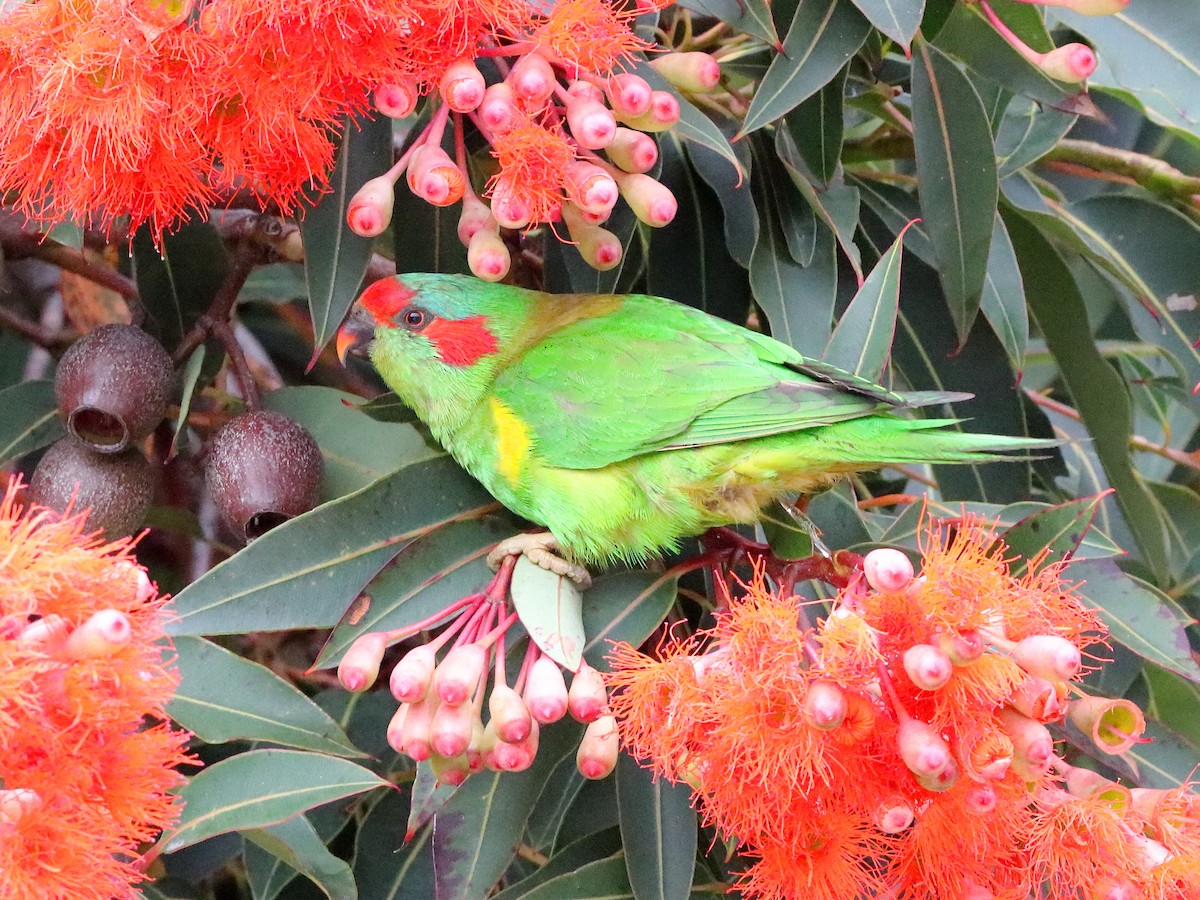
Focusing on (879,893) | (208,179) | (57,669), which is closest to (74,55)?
(208,179)

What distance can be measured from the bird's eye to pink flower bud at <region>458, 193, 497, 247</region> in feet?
1.04

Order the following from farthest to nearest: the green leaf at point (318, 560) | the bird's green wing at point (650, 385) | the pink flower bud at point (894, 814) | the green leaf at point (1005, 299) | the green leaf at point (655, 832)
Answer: the green leaf at point (1005, 299) → the bird's green wing at point (650, 385) → the green leaf at point (655, 832) → the green leaf at point (318, 560) → the pink flower bud at point (894, 814)

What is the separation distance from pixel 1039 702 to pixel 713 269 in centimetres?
105

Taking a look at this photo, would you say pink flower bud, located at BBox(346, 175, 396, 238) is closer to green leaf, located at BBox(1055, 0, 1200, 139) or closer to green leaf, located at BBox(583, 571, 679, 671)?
green leaf, located at BBox(583, 571, 679, 671)

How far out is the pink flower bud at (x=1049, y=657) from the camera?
117cm

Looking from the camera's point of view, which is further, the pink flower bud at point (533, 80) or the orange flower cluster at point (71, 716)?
the pink flower bud at point (533, 80)

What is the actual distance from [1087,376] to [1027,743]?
106 cm

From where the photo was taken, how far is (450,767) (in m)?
1.34

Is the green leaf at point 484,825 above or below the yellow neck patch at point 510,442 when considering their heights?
below

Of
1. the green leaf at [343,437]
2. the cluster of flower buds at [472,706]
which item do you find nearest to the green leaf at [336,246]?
the green leaf at [343,437]

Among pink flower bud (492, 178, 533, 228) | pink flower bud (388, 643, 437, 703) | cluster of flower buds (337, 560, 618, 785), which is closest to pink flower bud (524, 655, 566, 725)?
cluster of flower buds (337, 560, 618, 785)

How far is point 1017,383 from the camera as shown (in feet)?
6.42

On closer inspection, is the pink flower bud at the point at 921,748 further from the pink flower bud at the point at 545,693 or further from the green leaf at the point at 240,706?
the green leaf at the point at 240,706

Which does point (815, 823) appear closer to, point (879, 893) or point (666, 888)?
point (879, 893)
